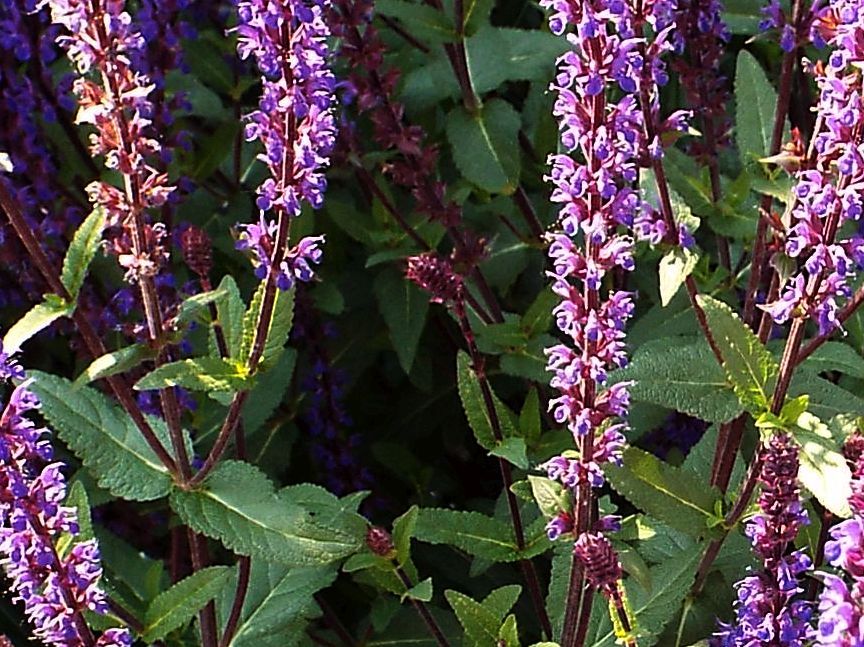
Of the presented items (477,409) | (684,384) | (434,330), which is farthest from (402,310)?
(684,384)

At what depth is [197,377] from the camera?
8.76 ft

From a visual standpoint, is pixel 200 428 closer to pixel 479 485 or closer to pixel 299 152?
pixel 479 485

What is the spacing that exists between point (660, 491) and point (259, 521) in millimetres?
864

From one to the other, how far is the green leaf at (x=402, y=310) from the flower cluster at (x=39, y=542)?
4.97 ft

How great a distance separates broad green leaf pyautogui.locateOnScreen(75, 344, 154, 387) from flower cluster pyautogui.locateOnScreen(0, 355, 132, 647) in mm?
208

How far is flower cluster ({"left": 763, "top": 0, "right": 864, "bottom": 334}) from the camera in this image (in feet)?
7.23

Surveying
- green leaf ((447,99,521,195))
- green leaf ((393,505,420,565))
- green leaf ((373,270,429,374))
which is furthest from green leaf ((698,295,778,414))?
green leaf ((373,270,429,374))

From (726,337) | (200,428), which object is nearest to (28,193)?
(200,428)

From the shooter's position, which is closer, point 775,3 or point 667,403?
point 667,403

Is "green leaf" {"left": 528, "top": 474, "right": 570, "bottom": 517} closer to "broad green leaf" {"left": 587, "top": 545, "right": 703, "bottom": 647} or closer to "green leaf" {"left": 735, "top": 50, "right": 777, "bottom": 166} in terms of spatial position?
"broad green leaf" {"left": 587, "top": 545, "right": 703, "bottom": 647}

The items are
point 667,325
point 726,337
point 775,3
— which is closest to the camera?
point 726,337

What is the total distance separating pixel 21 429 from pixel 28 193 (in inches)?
63.6

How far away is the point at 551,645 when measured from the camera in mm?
2373

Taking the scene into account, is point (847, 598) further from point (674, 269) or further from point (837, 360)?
point (837, 360)
